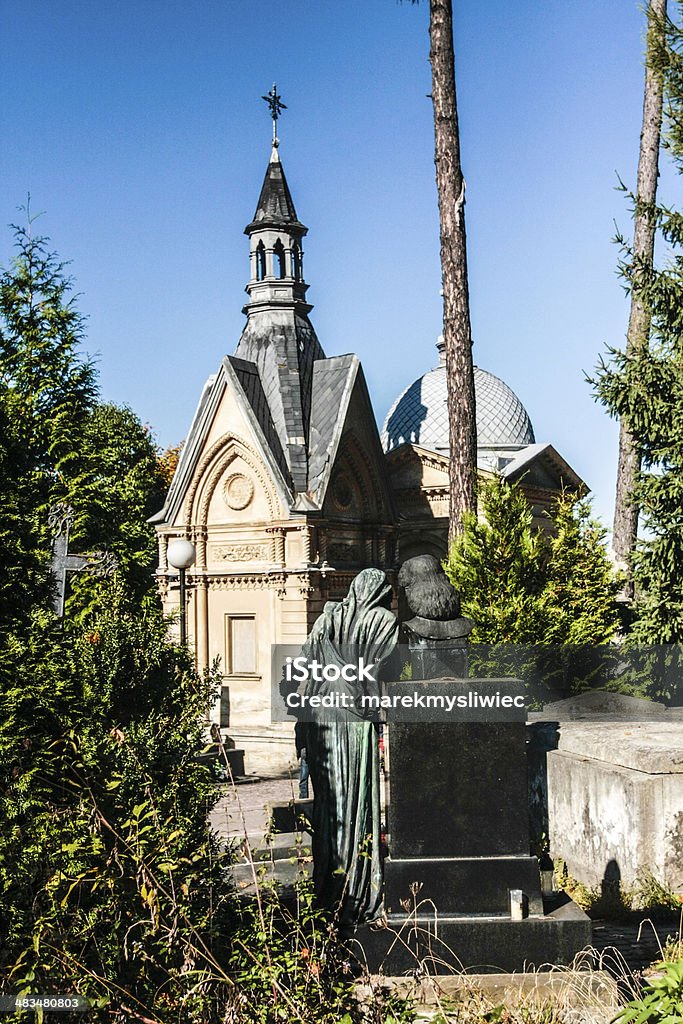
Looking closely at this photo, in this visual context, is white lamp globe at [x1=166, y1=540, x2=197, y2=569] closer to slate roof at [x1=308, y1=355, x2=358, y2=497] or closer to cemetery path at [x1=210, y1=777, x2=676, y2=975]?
cemetery path at [x1=210, y1=777, x2=676, y2=975]

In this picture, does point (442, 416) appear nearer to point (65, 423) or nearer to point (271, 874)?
point (65, 423)

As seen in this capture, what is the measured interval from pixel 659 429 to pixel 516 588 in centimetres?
305

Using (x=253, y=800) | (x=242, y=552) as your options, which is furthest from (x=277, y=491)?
(x=253, y=800)

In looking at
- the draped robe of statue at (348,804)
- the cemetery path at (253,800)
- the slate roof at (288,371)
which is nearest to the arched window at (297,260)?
the slate roof at (288,371)

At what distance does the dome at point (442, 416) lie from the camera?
100ft

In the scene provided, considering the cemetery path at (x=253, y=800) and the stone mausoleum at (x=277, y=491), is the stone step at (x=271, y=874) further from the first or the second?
the stone mausoleum at (x=277, y=491)

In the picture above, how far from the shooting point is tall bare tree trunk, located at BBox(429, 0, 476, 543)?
1490 centimetres

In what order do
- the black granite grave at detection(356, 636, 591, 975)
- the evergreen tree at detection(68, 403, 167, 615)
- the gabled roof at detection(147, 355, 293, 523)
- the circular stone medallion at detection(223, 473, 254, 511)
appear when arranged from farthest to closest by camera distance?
the circular stone medallion at detection(223, 473, 254, 511) < the gabled roof at detection(147, 355, 293, 523) < the evergreen tree at detection(68, 403, 167, 615) < the black granite grave at detection(356, 636, 591, 975)

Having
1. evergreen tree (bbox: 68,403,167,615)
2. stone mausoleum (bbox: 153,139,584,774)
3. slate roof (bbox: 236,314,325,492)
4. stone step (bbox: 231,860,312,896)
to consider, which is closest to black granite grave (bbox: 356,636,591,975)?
stone step (bbox: 231,860,312,896)

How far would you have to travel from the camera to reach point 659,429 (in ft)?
46.2

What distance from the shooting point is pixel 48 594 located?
8.74m

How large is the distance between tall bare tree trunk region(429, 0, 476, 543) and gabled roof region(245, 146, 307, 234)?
1116 centimetres

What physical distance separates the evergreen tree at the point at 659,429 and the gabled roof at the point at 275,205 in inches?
513

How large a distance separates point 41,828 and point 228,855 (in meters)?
1.08
